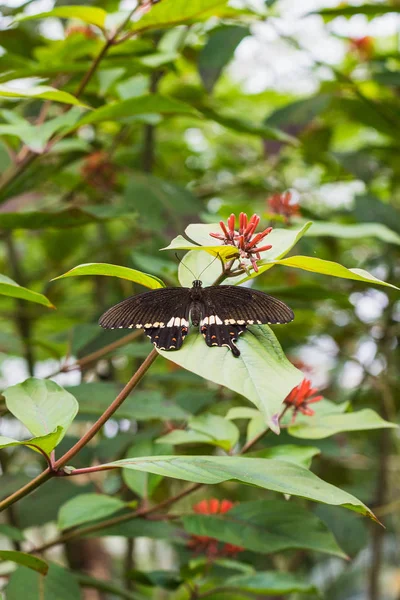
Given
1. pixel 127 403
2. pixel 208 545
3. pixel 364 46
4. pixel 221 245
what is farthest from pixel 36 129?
pixel 364 46

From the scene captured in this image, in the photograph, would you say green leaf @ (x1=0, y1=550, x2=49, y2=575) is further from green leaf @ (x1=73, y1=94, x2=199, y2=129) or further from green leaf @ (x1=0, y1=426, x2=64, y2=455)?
green leaf @ (x1=73, y1=94, x2=199, y2=129)

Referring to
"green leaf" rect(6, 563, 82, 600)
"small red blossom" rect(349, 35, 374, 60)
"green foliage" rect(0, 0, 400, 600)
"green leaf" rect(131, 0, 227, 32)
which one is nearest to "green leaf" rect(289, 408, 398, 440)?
"green foliage" rect(0, 0, 400, 600)

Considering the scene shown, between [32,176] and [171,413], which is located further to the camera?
[32,176]

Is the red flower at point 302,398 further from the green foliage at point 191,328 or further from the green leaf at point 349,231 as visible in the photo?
the green leaf at point 349,231

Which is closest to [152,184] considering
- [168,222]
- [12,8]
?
[168,222]

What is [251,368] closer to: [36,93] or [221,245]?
[221,245]

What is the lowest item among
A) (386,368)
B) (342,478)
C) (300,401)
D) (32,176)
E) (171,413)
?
(342,478)

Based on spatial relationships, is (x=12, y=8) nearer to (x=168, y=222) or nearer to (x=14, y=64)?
(x=14, y=64)

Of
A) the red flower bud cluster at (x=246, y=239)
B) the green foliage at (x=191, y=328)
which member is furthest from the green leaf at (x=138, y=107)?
the red flower bud cluster at (x=246, y=239)
